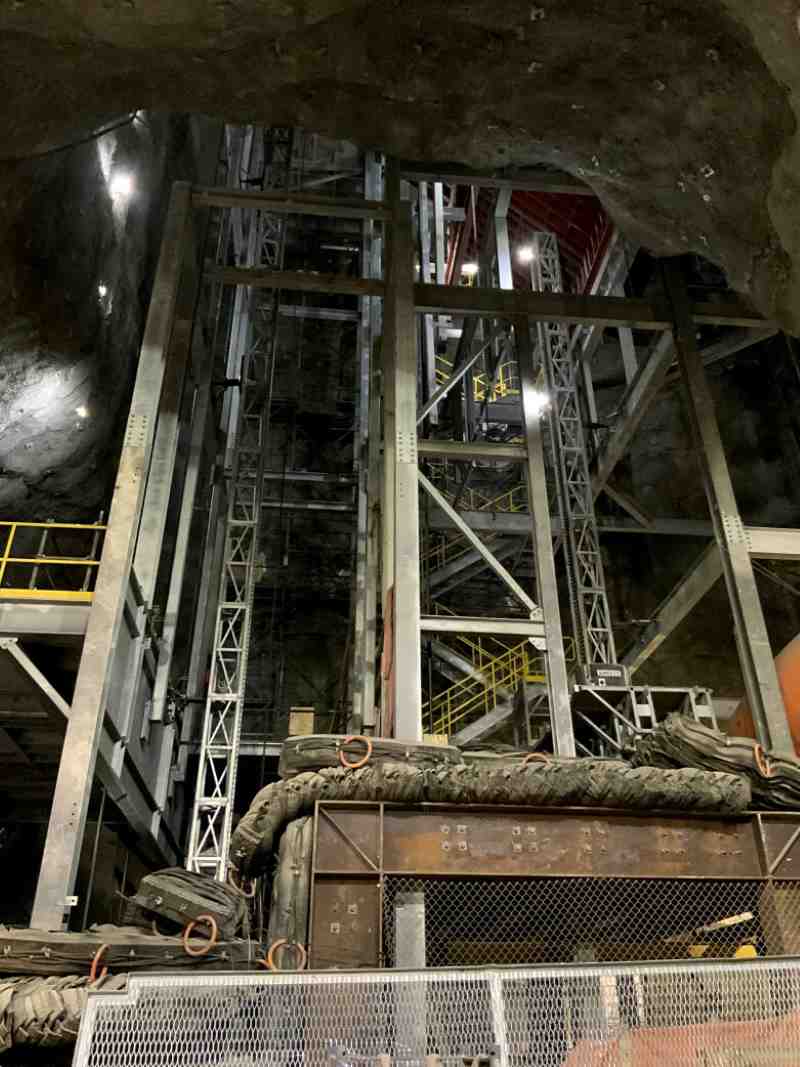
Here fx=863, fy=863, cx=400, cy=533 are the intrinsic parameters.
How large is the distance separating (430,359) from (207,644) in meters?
8.80

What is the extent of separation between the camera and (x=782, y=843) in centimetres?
770

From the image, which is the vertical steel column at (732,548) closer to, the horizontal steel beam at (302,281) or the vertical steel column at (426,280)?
the horizontal steel beam at (302,281)

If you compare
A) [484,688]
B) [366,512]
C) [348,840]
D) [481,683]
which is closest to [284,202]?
[366,512]

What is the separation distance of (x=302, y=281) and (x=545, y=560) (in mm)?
6444

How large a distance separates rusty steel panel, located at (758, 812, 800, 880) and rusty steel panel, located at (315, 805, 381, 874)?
3441mm

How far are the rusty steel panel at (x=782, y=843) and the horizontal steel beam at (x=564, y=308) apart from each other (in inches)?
350

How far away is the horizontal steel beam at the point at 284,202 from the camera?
14.2m

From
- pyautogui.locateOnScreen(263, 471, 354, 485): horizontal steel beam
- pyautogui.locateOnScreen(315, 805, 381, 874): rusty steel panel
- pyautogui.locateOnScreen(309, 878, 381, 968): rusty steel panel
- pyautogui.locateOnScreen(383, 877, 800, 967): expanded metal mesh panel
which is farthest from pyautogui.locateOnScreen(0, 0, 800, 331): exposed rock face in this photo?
pyautogui.locateOnScreen(263, 471, 354, 485): horizontal steel beam

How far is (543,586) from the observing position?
38.7 feet

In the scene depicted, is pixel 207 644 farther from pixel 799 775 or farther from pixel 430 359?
pixel 799 775

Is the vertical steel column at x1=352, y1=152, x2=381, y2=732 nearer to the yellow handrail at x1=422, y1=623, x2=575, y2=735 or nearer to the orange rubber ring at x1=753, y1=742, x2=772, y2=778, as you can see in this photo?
the yellow handrail at x1=422, y1=623, x2=575, y2=735

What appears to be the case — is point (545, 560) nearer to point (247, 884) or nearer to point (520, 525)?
point (247, 884)

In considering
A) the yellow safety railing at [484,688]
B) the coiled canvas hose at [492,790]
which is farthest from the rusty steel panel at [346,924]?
the yellow safety railing at [484,688]

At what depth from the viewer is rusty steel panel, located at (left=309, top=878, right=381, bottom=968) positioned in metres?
6.73
